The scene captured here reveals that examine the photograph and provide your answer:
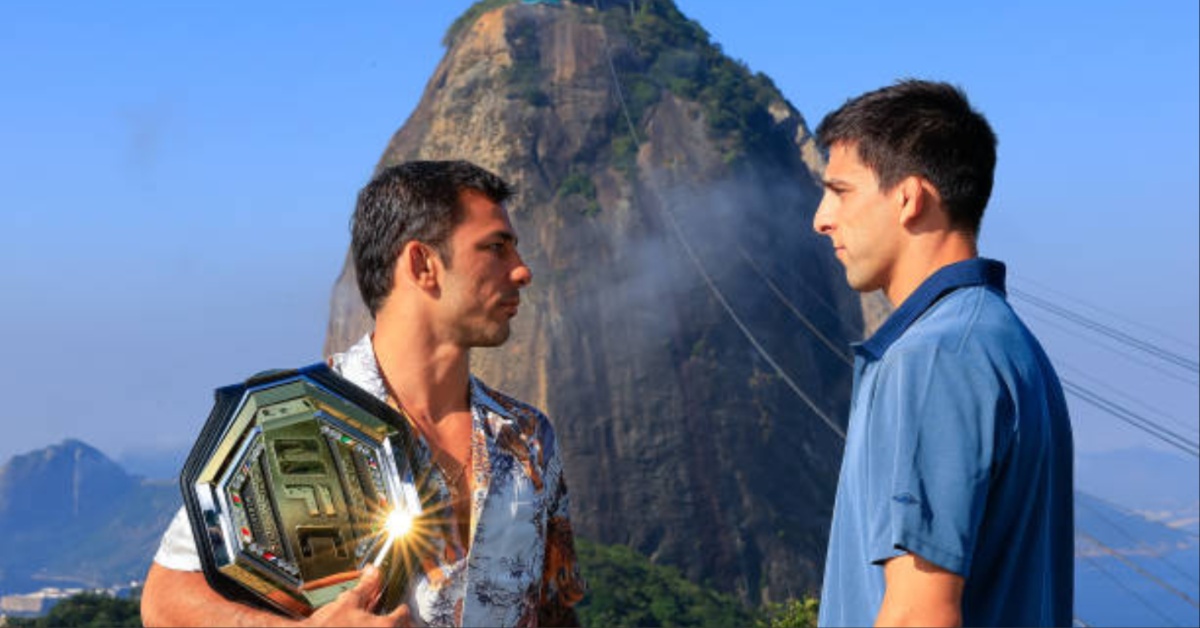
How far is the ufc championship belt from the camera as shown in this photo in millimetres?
4098

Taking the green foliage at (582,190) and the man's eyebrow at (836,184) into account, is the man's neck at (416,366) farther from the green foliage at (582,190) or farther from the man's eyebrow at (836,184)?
the green foliage at (582,190)

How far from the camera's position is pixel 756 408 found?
256 ft

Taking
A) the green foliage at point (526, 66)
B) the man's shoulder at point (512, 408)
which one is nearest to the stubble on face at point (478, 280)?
the man's shoulder at point (512, 408)

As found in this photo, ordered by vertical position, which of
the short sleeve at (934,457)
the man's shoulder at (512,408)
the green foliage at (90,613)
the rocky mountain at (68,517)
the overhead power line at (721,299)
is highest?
the overhead power line at (721,299)

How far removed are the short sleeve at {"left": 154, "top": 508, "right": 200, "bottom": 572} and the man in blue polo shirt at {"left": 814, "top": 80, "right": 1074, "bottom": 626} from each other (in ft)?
5.62

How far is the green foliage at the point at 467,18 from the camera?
87750 millimetres

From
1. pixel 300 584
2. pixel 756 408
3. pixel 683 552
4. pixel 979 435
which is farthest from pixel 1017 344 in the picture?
pixel 756 408

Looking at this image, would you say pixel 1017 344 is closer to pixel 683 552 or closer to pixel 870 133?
pixel 870 133

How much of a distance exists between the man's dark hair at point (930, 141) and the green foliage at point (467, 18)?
8462 centimetres

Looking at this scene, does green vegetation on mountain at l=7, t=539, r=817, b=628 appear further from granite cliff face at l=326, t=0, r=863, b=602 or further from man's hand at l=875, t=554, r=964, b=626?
man's hand at l=875, t=554, r=964, b=626

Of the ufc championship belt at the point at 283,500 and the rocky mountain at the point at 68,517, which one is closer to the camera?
the ufc championship belt at the point at 283,500

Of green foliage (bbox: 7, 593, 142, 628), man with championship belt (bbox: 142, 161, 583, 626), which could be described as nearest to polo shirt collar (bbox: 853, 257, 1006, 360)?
man with championship belt (bbox: 142, 161, 583, 626)

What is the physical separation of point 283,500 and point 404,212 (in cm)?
103

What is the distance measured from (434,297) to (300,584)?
1.02 metres
